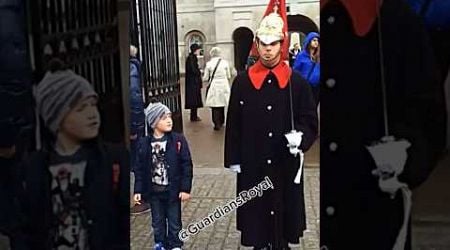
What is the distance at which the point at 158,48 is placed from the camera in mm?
4227

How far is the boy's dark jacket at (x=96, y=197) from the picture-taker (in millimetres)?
1606

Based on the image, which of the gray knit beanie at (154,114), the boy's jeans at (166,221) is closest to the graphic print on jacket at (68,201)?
the gray knit beanie at (154,114)

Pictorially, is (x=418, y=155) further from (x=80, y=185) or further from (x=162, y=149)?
(x=162, y=149)

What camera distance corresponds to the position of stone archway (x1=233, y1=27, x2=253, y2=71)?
5539mm

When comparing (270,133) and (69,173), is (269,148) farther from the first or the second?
(69,173)

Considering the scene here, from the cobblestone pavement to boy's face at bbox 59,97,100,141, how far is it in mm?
2397

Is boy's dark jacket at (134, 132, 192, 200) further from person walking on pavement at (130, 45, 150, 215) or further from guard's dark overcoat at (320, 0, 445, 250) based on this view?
guard's dark overcoat at (320, 0, 445, 250)

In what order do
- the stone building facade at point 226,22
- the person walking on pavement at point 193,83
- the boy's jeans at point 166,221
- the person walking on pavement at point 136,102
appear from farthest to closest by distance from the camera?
1. the person walking on pavement at point 193,83
2. the stone building facade at point 226,22
3. the boy's jeans at point 166,221
4. the person walking on pavement at point 136,102

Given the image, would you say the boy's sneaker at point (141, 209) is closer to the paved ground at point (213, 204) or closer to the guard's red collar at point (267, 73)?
the paved ground at point (213, 204)

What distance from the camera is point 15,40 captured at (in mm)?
1552

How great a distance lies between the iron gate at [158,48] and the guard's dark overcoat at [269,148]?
71 cm

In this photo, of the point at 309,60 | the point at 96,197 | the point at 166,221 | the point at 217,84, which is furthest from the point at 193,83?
the point at 96,197

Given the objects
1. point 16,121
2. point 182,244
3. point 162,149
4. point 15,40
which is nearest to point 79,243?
point 16,121

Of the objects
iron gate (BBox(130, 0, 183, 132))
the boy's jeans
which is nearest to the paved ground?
the boy's jeans
